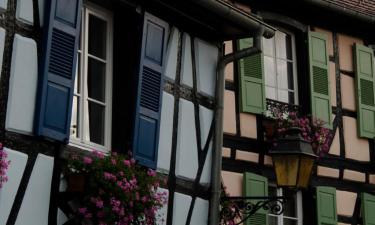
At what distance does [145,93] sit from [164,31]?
0.75 meters

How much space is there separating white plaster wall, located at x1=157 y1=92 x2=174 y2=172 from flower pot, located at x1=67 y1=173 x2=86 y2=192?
51.3 inches

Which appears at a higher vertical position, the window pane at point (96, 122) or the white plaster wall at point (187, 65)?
the white plaster wall at point (187, 65)

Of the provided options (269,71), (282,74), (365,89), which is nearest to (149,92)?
(269,71)

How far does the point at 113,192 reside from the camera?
276 inches

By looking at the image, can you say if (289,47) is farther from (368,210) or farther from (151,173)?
(151,173)

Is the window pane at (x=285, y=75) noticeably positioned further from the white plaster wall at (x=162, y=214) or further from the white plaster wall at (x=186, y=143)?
the white plaster wall at (x=162, y=214)

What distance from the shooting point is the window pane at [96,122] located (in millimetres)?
7633

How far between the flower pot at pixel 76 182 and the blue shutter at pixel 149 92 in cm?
86

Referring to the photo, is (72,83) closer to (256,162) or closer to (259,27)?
(259,27)

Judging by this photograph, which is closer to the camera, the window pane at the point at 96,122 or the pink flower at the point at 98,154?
the pink flower at the point at 98,154

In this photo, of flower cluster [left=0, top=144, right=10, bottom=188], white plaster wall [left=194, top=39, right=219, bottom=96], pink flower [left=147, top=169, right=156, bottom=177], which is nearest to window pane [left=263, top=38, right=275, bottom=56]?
white plaster wall [left=194, top=39, right=219, bottom=96]

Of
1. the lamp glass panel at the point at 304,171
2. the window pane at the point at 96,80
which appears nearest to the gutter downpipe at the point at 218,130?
the lamp glass panel at the point at 304,171

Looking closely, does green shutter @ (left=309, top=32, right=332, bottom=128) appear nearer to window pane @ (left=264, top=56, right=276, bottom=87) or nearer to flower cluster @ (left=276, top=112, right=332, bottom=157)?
flower cluster @ (left=276, top=112, right=332, bottom=157)

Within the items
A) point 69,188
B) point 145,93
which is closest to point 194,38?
point 145,93
